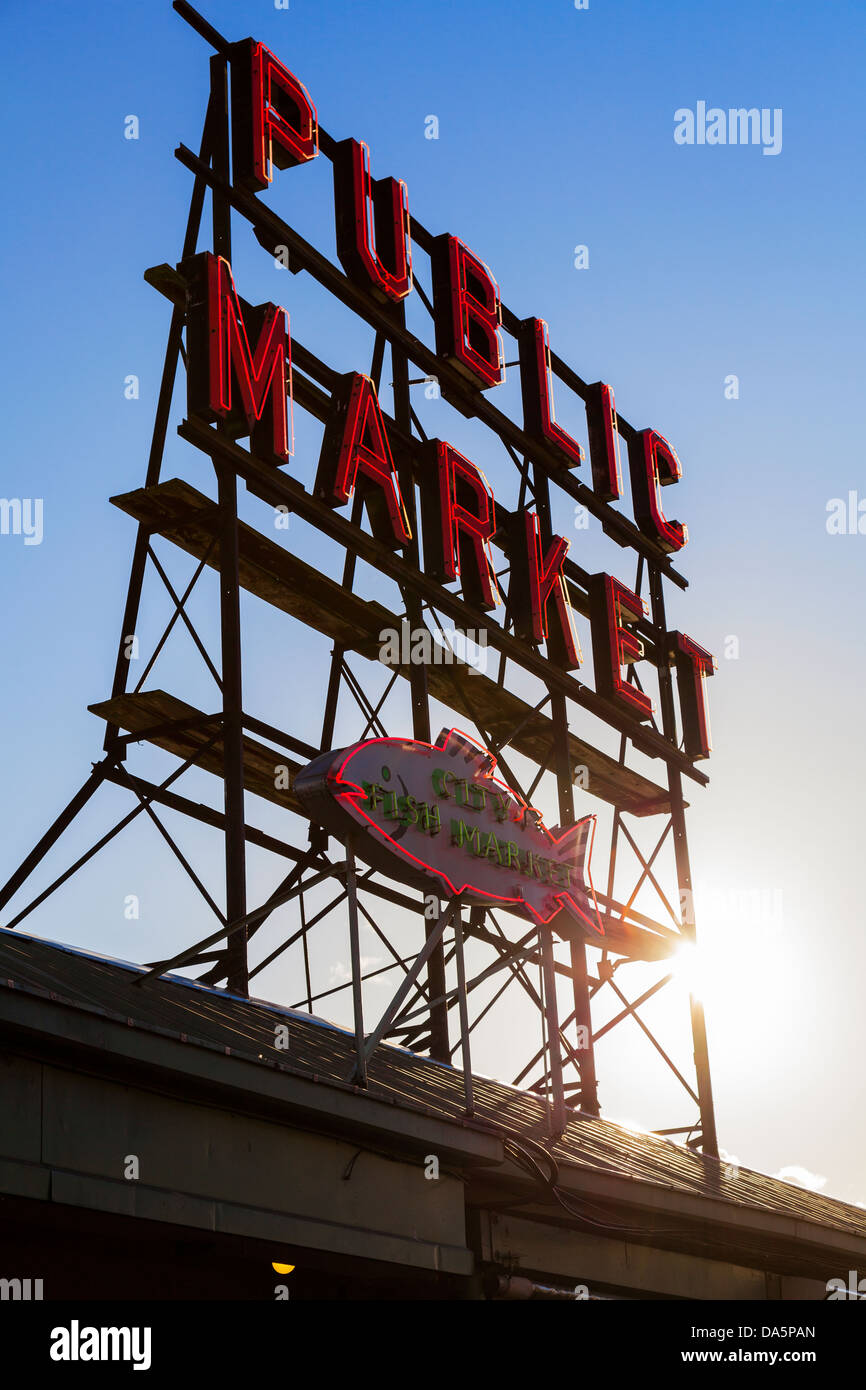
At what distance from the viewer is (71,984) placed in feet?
33.6

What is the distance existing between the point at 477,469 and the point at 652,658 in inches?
256

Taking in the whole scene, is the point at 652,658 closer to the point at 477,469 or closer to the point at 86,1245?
the point at 477,469

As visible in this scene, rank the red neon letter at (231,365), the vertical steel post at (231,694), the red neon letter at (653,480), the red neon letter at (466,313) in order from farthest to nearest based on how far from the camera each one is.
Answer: the red neon letter at (653,480) < the red neon letter at (466,313) < the red neon letter at (231,365) < the vertical steel post at (231,694)

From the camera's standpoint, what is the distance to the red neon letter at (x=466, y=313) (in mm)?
21734

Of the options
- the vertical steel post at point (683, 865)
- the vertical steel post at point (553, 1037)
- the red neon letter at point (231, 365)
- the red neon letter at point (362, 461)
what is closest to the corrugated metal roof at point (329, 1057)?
the vertical steel post at point (553, 1037)

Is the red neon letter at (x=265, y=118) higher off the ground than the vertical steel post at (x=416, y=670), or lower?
higher

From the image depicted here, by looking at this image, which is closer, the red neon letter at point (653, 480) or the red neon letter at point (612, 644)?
the red neon letter at point (612, 644)

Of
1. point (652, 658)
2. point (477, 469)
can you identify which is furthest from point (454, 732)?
point (652, 658)

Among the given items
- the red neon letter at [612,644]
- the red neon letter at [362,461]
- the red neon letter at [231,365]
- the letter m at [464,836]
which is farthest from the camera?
the red neon letter at [612,644]

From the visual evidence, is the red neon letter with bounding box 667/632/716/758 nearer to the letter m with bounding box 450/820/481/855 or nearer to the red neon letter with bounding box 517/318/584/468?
the red neon letter with bounding box 517/318/584/468

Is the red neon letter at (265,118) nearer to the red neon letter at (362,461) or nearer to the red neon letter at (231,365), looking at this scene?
the red neon letter at (231,365)

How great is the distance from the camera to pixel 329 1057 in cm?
1232

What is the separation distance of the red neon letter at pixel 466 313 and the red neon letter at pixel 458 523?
5.40 feet

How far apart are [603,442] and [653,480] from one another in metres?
1.73
